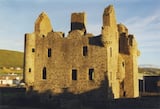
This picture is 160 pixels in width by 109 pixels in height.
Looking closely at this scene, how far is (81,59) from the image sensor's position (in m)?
41.5

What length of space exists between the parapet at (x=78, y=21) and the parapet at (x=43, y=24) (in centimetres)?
373

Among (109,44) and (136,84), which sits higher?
(109,44)

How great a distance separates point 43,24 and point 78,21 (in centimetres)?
480

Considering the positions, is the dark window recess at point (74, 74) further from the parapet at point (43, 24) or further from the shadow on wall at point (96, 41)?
the parapet at point (43, 24)

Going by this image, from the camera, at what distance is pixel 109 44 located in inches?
1586

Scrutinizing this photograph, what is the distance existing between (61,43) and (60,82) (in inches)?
189

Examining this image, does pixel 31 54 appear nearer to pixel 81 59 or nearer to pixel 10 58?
pixel 81 59

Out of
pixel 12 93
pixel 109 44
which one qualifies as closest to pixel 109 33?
pixel 109 44

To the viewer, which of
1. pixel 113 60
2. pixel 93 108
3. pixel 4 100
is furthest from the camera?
pixel 4 100

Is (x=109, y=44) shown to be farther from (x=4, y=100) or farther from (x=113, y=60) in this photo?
(x=4, y=100)

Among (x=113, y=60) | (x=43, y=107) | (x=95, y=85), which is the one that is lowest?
(x=43, y=107)

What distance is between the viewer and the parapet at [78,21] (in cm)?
4484

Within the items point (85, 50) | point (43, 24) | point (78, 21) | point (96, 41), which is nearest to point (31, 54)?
point (43, 24)

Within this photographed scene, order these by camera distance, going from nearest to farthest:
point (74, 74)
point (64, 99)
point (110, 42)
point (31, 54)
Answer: point (110, 42)
point (64, 99)
point (74, 74)
point (31, 54)
